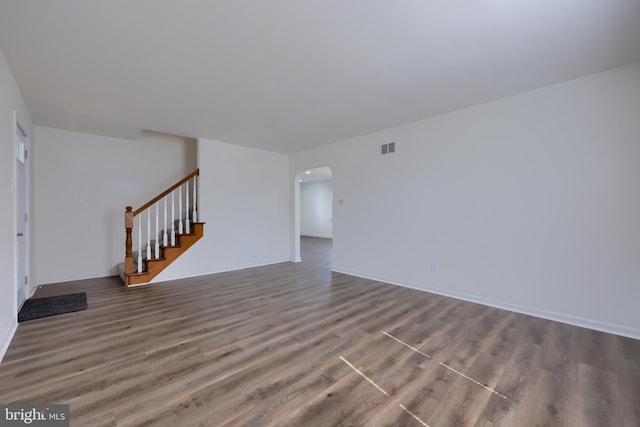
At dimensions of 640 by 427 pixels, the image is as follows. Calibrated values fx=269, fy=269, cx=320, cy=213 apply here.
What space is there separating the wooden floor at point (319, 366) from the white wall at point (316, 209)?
8.52 m

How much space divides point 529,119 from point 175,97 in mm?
4199

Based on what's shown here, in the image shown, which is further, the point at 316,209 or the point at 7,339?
the point at 316,209

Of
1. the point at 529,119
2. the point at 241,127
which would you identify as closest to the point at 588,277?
the point at 529,119

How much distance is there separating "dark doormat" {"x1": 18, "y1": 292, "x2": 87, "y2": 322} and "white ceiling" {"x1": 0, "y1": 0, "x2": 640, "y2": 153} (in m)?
2.53

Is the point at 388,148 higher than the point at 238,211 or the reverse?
higher

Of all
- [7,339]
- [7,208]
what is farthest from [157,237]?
[7,339]

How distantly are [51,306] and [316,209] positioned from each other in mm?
9673

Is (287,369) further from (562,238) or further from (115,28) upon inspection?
(562,238)

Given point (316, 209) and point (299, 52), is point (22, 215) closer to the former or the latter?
point (299, 52)

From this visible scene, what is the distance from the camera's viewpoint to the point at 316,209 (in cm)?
1235

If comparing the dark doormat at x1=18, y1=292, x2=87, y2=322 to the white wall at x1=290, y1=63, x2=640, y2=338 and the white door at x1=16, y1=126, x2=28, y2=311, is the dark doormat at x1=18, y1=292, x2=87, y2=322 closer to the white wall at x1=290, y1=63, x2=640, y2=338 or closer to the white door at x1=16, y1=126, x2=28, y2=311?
the white door at x1=16, y1=126, x2=28, y2=311

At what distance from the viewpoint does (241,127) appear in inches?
174

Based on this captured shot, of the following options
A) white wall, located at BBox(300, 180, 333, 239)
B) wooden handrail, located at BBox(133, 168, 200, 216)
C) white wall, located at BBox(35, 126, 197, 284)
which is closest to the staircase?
wooden handrail, located at BBox(133, 168, 200, 216)

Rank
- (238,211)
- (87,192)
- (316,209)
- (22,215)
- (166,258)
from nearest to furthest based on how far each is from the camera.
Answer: (22,215)
(166,258)
(87,192)
(238,211)
(316,209)
